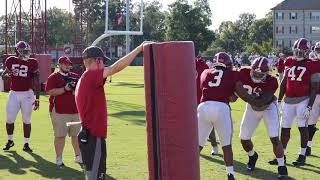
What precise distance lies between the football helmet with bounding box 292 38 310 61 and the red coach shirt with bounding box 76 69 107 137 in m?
4.51

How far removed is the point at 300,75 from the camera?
9.43 metres

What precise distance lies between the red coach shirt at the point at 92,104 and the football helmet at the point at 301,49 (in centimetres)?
451

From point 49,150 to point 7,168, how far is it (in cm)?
Result: 175

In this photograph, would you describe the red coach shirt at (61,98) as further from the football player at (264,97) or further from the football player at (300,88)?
the football player at (300,88)

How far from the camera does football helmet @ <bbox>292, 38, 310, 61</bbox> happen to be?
9.34 metres

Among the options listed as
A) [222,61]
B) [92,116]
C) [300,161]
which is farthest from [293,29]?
[92,116]

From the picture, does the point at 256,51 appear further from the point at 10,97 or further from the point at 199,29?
the point at 10,97

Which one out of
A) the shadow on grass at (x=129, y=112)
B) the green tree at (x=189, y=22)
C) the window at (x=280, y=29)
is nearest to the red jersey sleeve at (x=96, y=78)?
the shadow on grass at (x=129, y=112)

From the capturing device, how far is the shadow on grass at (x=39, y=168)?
8734 millimetres

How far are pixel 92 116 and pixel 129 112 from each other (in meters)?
12.2

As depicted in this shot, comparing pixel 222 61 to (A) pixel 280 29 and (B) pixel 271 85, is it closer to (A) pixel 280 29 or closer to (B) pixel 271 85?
(B) pixel 271 85

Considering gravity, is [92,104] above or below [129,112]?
above

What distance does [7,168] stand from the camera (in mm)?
9273

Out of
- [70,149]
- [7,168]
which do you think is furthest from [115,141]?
[7,168]
